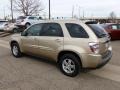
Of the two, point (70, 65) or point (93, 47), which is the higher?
point (93, 47)

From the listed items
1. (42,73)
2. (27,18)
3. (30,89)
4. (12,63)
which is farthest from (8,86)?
(27,18)

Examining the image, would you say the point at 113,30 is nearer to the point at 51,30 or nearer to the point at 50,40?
the point at 51,30

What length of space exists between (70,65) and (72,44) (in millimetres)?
672

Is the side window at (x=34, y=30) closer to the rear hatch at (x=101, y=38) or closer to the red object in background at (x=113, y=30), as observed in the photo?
the rear hatch at (x=101, y=38)

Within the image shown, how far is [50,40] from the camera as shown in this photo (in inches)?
227

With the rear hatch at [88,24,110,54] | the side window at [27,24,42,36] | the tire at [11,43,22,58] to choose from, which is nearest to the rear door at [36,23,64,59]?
the side window at [27,24,42,36]

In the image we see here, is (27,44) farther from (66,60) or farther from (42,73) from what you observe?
(66,60)

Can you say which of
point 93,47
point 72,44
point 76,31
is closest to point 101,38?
point 93,47

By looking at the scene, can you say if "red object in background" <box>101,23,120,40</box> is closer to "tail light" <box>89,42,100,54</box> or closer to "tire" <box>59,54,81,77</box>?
"tire" <box>59,54,81,77</box>

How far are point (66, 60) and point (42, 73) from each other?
0.90 metres

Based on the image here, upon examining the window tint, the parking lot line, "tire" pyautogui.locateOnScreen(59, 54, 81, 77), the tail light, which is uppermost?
the window tint

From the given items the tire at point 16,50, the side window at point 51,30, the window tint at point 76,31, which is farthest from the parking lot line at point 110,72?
the tire at point 16,50

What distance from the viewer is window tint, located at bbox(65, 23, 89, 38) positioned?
500 cm

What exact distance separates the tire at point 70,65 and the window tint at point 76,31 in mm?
625
